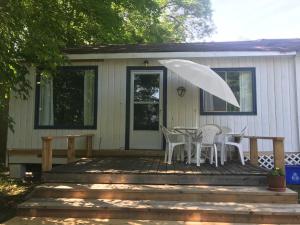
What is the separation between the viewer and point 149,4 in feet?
38.8

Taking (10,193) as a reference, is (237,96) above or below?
→ above

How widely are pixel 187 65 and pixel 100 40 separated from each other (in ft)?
27.6

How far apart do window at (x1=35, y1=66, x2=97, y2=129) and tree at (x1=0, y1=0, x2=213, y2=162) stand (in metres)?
0.55

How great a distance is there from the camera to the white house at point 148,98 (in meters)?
8.88

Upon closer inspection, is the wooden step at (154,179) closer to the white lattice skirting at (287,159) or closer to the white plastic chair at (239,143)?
the white plastic chair at (239,143)

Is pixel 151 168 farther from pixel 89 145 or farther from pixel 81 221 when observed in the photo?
pixel 89 145

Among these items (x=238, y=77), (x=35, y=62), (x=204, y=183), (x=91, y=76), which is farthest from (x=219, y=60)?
(x=35, y=62)

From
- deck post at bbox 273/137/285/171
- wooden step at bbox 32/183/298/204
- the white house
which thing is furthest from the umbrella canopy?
wooden step at bbox 32/183/298/204

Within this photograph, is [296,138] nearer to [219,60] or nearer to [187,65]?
[219,60]

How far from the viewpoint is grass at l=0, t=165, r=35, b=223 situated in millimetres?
6169

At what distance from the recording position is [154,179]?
648cm

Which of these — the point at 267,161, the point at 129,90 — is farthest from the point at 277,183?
the point at 129,90

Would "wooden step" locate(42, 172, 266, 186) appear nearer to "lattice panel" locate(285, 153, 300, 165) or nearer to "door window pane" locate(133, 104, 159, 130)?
"lattice panel" locate(285, 153, 300, 165)

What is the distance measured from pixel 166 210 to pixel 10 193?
3904 millimetres
